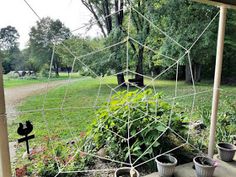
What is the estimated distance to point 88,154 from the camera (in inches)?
63.1

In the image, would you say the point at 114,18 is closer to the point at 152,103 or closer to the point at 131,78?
the point at 131,78

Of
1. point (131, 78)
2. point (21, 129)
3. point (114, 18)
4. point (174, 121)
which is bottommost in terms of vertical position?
point (174, 121)

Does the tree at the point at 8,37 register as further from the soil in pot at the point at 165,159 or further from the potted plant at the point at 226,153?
the potted plant at the point at 226,153

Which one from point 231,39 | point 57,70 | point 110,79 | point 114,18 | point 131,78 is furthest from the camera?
point 231,39

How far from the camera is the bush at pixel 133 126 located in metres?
1.67

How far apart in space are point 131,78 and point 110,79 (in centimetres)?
26

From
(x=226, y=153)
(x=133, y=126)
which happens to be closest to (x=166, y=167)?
(x=133, y=126)

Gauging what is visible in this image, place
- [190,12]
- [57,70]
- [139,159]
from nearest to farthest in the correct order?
1. [57,70]
2. [139,159]
3. [190,12]

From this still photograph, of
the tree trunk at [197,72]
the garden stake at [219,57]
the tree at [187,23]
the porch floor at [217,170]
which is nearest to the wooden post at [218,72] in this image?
the garden stake at [219,57]

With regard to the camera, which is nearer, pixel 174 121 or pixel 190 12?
pixel 174 121

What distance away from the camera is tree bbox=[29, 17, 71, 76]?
1316 millimetres

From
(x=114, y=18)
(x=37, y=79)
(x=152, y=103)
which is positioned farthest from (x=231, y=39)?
(x=37, y=79)

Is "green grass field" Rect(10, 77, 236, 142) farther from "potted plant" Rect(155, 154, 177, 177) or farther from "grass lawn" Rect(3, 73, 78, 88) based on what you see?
"potted plant" Rect(155, 154, 177, 177)

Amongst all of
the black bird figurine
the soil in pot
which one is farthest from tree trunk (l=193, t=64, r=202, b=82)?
the black bird figurine
